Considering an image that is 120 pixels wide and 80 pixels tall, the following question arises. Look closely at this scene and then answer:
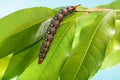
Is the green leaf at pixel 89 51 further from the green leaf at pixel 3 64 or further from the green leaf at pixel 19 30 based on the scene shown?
the green leaf at pixel 3 64

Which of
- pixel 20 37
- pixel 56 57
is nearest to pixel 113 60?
pixel 56 57

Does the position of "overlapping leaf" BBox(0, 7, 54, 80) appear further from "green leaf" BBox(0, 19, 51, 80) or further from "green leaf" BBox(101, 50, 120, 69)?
"green leaf" BBox(101, 50, 120, 69)

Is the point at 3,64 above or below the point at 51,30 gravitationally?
below

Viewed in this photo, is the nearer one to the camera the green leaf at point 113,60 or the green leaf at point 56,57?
the green leaf at point 56,57

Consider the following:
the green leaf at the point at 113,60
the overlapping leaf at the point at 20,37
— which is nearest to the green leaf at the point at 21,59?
the overlapping leaf at the point at 20,37

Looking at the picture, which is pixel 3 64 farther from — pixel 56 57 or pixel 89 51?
pixel 89 51

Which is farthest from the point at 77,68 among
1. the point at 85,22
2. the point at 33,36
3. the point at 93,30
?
the point at 85,22
